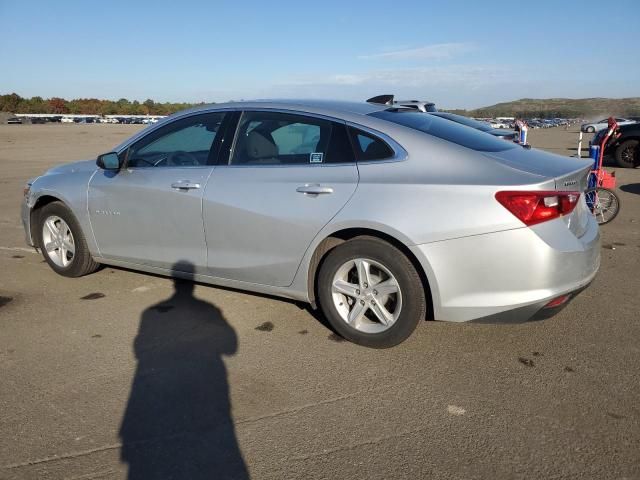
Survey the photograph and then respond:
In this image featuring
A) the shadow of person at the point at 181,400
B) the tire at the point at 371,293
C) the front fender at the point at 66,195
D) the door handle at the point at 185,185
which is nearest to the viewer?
the shadow of person at the point at 181,400

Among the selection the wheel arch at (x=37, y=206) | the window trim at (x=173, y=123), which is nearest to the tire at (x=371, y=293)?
the window trim at (x=173, y=123)

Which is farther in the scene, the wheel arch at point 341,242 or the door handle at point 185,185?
the door handle at point 185,185

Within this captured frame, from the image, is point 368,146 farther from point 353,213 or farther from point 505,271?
point 505,271

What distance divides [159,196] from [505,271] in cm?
269

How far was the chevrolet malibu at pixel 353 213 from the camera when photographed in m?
3.16

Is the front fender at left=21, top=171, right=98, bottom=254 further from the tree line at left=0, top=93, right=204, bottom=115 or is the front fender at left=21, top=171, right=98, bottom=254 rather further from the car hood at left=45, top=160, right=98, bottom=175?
the tree line at left=0, top=93, right=204, bottom=115

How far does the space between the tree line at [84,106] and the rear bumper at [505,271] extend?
134 metres

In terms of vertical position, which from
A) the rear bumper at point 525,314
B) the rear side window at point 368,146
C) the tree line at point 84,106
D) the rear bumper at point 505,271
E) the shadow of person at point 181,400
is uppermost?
the tree line at point 84,106

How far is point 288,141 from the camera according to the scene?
3.97 meters

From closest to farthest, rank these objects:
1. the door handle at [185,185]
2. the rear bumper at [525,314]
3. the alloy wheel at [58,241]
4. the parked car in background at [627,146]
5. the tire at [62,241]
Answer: the rear bumper at [525,314] < the door handle at [185,185] < the tire at [62,241] < the alloy wheel at [58,241] < the parked car in background at [627,146]

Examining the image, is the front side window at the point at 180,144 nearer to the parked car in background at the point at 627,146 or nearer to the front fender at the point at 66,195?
the front fender at the point at 66,195

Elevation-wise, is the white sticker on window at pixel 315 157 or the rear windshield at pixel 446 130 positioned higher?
the rear windshield at pixel 446 130

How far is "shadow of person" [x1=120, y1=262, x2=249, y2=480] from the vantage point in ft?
8.13

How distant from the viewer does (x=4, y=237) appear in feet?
22.9
